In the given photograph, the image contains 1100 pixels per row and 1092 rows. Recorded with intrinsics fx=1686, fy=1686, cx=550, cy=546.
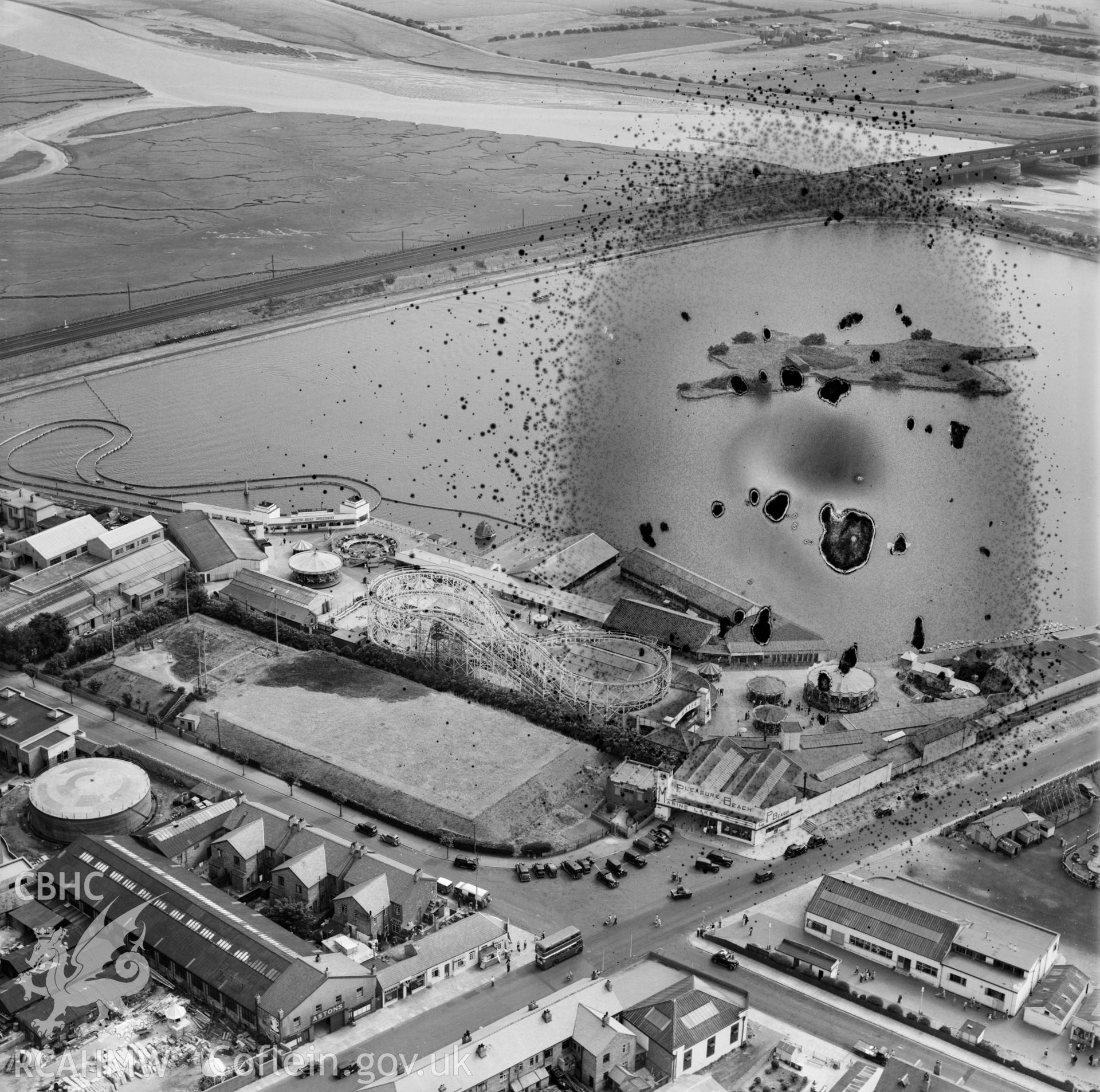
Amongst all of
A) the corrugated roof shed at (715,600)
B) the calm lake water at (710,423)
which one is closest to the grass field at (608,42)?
the calm lake water at (710,423)

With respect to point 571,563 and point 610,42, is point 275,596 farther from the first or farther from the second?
point 610,42

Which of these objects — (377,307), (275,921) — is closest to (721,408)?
(377,307)

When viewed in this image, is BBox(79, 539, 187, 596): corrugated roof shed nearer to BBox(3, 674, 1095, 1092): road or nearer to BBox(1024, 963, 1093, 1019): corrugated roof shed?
BBox(3, 674, 1095, 1092): road

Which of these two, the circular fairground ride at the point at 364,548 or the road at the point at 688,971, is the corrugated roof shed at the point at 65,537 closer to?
the circular fairground ride at the point at 364,548

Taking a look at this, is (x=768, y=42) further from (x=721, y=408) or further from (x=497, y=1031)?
(x=497, y=1031)

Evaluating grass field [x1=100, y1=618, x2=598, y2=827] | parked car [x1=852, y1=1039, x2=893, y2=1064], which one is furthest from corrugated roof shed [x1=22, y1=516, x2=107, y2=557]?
parked car [x1=852, y1=1039, x2=893, y2=1064]

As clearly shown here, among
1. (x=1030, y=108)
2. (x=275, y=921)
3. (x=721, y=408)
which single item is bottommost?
(x=275, y=921)
